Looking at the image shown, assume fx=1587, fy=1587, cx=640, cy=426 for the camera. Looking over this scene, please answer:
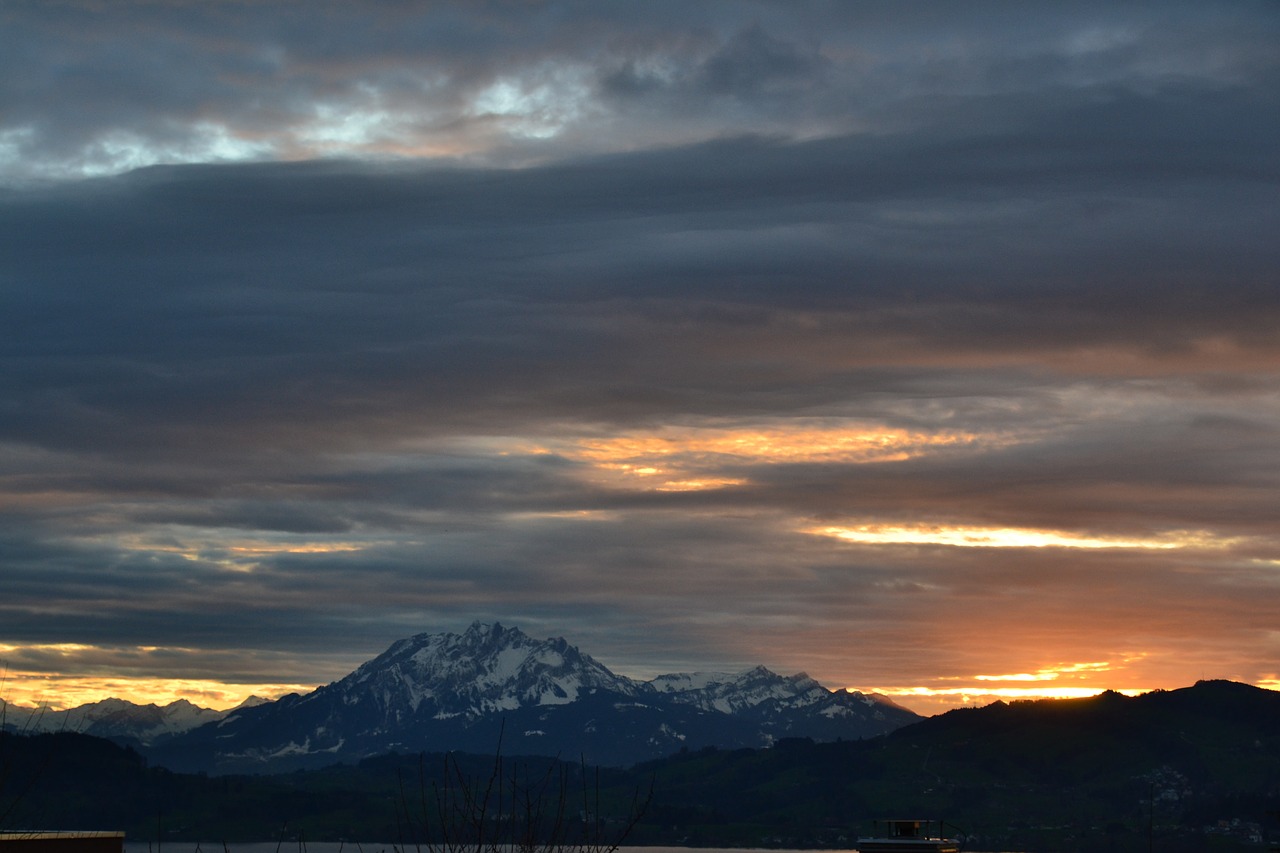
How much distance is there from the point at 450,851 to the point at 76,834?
2556 cm

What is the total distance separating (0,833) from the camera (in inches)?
1913

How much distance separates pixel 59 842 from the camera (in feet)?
161

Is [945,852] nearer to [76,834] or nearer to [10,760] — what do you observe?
[76,834]

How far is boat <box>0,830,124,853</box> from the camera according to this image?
46344 mm

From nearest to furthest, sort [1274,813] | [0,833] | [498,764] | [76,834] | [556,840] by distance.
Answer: [498,764]
[556,840]
[0,833]
[76,834]
[1274,813]

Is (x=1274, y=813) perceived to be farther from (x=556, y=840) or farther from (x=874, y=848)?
(x=556, y=840)

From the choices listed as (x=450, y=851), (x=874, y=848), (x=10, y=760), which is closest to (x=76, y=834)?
(x=10, y=760)

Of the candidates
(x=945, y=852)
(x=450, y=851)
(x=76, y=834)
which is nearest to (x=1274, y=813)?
(x=945, y=852)

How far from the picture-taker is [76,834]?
51.8 metres

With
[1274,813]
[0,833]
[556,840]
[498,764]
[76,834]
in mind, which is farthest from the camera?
[1274,813]

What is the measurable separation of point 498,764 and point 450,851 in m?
3.25

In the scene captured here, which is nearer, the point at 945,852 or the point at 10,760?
the point at 10,760

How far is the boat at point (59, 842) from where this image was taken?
46.3 metres

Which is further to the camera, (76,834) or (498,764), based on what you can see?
(76,834)
